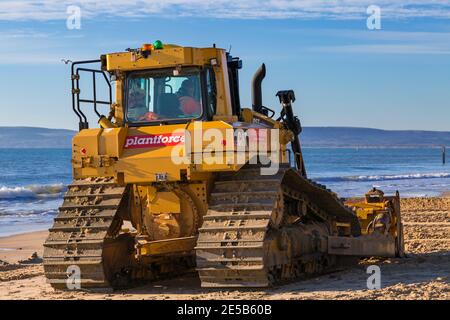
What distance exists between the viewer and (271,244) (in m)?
13.3

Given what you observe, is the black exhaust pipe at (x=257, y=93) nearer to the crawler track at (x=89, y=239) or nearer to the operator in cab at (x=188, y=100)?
the operator in cab at (x=188, y=100)

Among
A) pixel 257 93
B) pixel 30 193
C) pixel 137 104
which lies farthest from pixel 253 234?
pixel 30 193

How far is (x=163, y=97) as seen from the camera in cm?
1426

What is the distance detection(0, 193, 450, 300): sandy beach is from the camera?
41.8ft

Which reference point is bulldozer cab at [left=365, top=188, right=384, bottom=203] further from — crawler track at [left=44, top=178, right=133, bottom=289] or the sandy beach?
crawler track at [left=44, top=178, right=133, bottom=289]

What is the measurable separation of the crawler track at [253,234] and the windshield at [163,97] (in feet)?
3.72

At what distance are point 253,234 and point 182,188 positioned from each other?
1.52 m

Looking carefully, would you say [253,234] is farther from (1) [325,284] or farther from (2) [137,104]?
(2) [137,104]

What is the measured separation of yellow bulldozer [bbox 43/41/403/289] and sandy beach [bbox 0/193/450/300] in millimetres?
Answer: 246

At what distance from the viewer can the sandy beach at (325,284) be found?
12.8 m

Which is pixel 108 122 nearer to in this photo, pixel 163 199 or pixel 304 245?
pixel 163 199

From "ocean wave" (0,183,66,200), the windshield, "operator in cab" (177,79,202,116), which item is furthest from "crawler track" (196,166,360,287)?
"ocean wave" (0,183,66,200)

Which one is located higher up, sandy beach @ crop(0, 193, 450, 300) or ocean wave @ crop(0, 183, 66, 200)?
sandy beach @ crop(0, 193, 450, 300)

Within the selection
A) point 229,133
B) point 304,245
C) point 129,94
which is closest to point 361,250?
point 304,245
